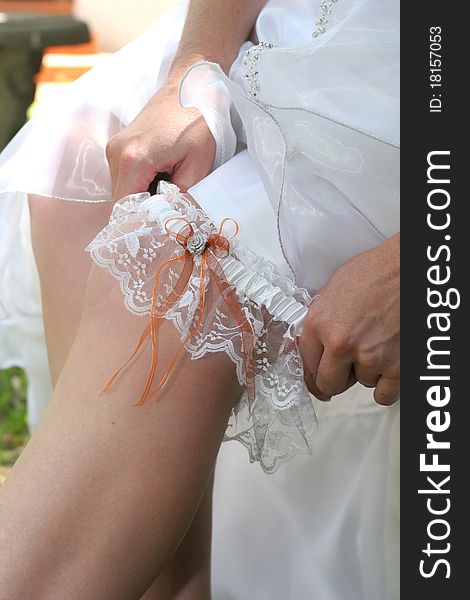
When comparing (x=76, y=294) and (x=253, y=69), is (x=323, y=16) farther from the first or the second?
(x=76, y=294)

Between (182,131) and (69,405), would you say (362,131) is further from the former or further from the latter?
(69,405)

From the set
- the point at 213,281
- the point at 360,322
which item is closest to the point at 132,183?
the point at 213,281

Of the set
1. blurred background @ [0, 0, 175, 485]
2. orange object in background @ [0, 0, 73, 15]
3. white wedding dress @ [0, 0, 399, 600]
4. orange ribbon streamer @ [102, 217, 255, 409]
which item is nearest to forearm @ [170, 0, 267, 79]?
white wedding dress @ [0, 0, 399, 600]

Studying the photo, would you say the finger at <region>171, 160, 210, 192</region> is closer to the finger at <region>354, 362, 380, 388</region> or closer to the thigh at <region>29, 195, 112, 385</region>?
the thigh at <region>29, 195, 112, 385</region>

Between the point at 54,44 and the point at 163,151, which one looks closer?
the point at 163,151

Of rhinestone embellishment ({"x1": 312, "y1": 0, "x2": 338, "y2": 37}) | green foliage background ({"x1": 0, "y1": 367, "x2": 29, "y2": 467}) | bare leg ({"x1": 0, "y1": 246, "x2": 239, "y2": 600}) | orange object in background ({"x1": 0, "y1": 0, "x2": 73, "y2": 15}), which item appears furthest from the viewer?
orange object in background ({"x1": 0, "y1": 0, "x2": 73, "y2": 15})

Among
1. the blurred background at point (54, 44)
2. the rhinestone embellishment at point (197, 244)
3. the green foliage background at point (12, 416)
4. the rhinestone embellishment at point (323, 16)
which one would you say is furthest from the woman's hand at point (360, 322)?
the blurred background at point (54, 44)

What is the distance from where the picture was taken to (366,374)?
2.89ft

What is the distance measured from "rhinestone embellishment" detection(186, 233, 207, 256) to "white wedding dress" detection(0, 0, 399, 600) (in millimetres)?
26

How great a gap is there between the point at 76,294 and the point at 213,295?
0.23m

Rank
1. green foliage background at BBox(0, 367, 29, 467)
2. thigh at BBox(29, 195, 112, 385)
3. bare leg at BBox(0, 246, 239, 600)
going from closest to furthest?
1. bare leg at BBox(0, 246, 239, 600)
2. thigh at BBox(29, 195, 112, 385)
3. green foliage background at BBox(0, 367, 29, 467)

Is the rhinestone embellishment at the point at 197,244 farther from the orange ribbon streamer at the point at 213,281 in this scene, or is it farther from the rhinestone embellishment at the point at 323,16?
the rhinestone embellishment at the point at 323,16

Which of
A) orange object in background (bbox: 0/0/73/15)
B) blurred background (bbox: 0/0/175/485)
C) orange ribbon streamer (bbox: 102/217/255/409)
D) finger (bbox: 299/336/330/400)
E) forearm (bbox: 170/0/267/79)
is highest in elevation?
orange object in background (bbox: 0/0/73/15)

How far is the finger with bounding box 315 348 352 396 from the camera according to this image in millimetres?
861
